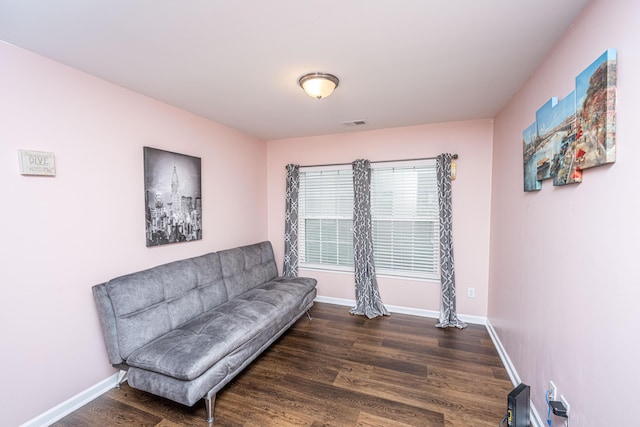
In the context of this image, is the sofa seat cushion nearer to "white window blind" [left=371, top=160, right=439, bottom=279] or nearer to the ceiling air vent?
"white window blind" [left=371, top=160, right=439, bottom=279]

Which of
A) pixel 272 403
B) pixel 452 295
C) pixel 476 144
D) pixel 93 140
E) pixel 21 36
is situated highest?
pixel 21 36

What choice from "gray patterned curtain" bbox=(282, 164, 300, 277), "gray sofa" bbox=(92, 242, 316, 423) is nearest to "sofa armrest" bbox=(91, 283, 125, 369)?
"gray sofa" bbox=(92, 242, 316, 423)

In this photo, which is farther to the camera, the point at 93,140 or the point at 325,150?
the point at 325,150

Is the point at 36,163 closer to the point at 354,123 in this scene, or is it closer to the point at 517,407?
the point at 354,123

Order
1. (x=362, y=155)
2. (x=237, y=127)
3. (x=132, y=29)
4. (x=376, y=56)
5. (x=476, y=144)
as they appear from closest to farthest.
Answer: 1. (x=132, y=29)
2. (x=376, y=56)
3. (x=476, y=144)
4. (x=237, y=127)
5. (x=362, y=155)

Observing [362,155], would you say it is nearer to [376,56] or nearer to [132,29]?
[376,56]

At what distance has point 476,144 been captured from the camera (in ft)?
10.5

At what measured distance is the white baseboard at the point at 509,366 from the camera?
1723 millimetres

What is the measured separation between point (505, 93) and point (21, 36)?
348 centimetres

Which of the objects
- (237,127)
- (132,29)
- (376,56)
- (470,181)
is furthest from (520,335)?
(237,127)

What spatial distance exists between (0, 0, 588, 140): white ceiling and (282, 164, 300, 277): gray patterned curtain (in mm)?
1476

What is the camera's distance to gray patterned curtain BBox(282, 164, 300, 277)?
398 cm

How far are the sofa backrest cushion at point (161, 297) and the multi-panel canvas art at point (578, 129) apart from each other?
2849mm

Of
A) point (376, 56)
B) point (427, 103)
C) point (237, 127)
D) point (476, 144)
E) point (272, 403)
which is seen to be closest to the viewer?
point (376, 56)
